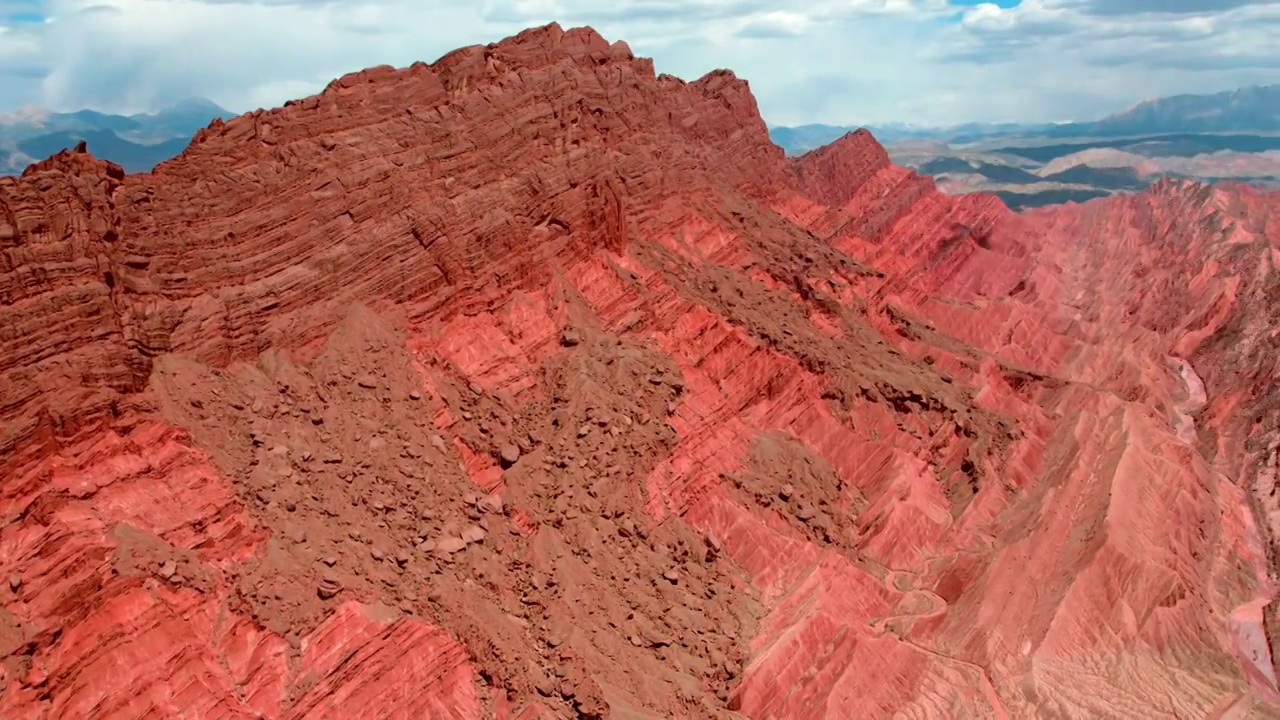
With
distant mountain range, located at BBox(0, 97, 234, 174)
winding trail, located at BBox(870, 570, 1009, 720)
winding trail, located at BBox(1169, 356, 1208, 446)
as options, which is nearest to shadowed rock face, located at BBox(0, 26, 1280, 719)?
winding trail, located at BBox(870, 570, 1009, 720)

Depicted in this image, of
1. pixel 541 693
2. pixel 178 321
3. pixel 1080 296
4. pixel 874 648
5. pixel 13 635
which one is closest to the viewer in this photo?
pixel 13 635

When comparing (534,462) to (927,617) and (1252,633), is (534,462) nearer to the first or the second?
(927,617)

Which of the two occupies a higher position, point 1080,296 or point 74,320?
point 74,320

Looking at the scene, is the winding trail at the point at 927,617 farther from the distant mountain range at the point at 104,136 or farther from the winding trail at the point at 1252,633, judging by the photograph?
the distant mountain range at the point at 104,136

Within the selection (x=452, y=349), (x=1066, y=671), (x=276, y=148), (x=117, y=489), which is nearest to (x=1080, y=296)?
(x=1066, y=671)

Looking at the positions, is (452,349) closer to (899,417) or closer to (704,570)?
(704,570)

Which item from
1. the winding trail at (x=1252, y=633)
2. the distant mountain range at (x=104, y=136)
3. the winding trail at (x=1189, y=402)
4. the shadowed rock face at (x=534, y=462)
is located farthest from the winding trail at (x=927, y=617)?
the distant mountain range at (x=104, y=136)
